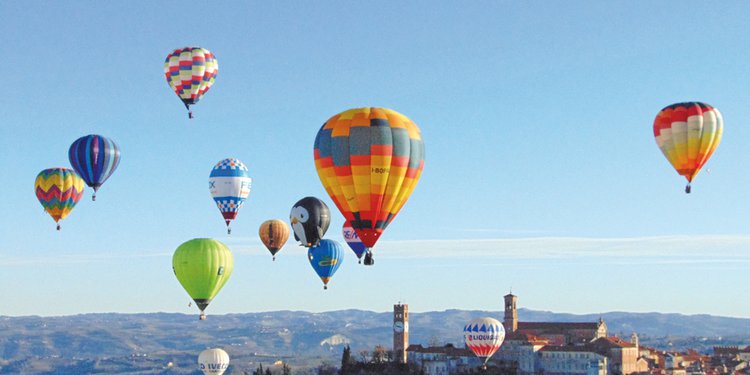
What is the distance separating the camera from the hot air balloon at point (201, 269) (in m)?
66.6

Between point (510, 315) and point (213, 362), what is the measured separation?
5136 cm

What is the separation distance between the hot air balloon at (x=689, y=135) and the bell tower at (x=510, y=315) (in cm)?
7533

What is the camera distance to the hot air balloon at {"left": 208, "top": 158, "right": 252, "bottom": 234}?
76.1 metres

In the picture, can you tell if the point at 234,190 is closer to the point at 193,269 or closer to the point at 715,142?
the point at 193,269

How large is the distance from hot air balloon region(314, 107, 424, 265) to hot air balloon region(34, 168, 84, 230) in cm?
3696

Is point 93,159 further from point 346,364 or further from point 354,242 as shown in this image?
point 346,364

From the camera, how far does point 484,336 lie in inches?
4158

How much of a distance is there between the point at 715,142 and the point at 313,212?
31.2 meters

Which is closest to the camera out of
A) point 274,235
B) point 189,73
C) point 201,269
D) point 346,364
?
point 201,269

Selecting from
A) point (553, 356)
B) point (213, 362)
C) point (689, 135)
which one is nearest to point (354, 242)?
point (213, 362)

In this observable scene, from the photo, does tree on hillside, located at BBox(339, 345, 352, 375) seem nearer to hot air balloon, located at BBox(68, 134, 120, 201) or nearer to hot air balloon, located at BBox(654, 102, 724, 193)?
hot air balloon, located at BBox(68, 134, 120, 201)

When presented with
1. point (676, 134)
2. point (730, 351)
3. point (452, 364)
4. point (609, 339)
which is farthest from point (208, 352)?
point (730, 351)

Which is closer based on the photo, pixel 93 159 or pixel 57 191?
pixel 93 159

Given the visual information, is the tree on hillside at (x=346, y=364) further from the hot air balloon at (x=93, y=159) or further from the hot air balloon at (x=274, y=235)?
the hot air balloon at (x=93, y=159)
